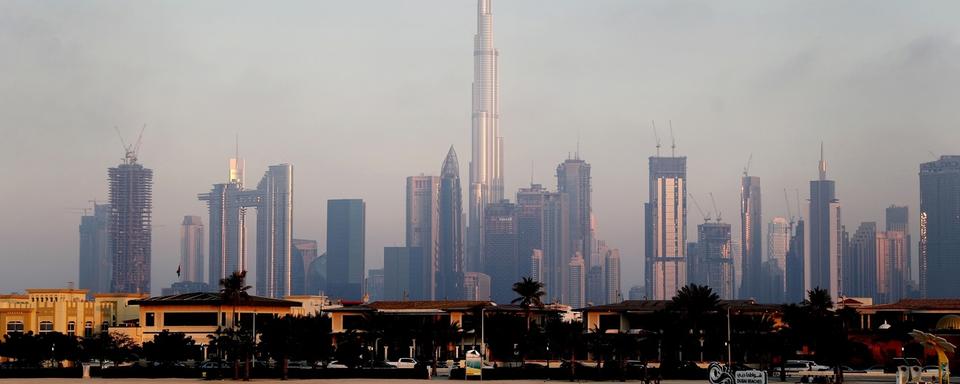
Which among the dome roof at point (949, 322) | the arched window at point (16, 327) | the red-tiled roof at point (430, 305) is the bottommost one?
the arched window at point (16, 327)

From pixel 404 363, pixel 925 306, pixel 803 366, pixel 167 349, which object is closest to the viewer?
pixel 167 349

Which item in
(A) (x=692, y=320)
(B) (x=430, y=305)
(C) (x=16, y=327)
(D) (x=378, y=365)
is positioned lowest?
(D) (x=378, y=365)

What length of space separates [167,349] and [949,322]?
81.8 m

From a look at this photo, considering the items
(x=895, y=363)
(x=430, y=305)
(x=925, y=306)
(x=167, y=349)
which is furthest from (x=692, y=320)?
(x=167, y=349)

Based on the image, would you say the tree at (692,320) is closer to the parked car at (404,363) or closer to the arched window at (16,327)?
the parked car at (404,363)

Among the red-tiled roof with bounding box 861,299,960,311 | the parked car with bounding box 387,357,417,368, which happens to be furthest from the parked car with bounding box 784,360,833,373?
the parked car with bounding box 387,357,417,368

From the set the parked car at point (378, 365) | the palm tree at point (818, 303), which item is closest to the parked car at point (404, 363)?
the parked car at point (378, 365)

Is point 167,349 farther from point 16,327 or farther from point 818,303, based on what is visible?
point 818,303

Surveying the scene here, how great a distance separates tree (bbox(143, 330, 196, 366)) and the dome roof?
3137 inches

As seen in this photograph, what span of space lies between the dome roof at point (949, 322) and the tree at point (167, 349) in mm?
79692

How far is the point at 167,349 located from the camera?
145750 mm

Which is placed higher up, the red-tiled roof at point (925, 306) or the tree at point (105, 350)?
the red-tiled roof at point (925, 306)

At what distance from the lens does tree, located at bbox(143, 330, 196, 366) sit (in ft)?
478

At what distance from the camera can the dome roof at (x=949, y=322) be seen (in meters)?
157
